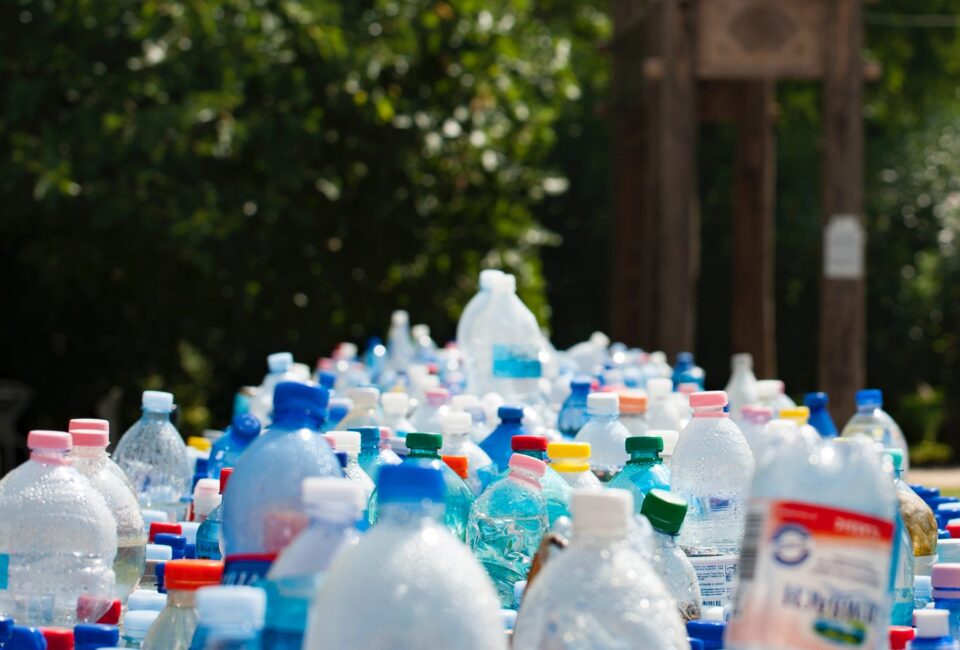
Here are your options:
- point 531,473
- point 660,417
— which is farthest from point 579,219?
point 531,473

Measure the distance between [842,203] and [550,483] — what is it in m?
8.16

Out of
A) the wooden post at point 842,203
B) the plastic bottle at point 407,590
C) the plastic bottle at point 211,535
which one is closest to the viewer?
the plastic bottle at point 407,590

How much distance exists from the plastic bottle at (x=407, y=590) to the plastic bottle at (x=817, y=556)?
0.31 meters

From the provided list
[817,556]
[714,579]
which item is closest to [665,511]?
[714,579]

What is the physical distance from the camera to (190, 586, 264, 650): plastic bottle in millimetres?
1812

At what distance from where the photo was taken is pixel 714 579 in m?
2.91

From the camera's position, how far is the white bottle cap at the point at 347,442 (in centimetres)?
291

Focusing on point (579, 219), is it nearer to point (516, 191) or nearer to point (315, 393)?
point (516, 191)

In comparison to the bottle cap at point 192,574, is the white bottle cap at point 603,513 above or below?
above

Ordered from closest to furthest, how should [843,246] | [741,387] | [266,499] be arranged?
[266,499], [741,387], [843,246]

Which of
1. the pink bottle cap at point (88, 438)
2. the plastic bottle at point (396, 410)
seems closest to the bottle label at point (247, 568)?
the pink bottle cap at point (88, 438)

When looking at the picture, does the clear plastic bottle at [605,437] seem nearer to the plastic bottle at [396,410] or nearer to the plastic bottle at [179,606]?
the plastic bottle at [396,410]

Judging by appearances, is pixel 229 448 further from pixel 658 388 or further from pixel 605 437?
pixel 658 388

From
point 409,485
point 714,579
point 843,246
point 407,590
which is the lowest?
point 714,579
